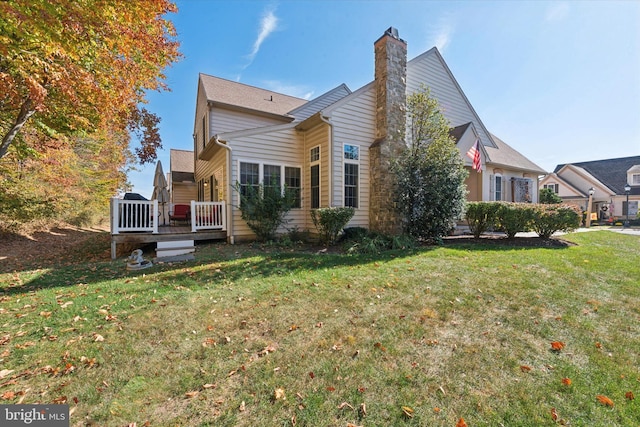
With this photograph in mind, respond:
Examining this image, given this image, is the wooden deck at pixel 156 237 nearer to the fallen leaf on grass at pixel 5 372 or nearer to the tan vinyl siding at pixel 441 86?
the fallen leaf on grass at pixel 5 372

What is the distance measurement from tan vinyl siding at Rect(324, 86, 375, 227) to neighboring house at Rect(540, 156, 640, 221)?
27370 mm

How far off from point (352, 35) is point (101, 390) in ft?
40.1

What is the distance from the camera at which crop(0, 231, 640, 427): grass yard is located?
2.09 m

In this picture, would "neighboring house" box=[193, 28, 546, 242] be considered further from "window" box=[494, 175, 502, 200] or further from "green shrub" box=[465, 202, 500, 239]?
"window" box=[494, 175, 502, 200]

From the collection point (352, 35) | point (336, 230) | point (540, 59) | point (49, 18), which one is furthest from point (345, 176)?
point (540, 59)

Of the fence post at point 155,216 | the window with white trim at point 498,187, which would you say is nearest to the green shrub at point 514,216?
the window with white trim at point 498,187

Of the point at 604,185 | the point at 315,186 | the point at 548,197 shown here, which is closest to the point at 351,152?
the point at 315,186

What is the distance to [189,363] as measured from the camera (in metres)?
2.64

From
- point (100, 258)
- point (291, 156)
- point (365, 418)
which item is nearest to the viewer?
point (365, 418)

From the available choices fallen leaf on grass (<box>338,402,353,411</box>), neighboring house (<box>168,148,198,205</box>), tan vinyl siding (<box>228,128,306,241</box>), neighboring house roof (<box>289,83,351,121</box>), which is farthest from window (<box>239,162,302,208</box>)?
neighboring house (<box>168,148,198,205</box>)

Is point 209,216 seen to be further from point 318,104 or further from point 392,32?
point 392,32

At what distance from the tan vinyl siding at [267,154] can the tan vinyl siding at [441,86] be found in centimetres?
564

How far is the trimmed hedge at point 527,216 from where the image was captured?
8703mm

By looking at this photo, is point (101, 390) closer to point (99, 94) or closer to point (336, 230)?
point (336, 230)
